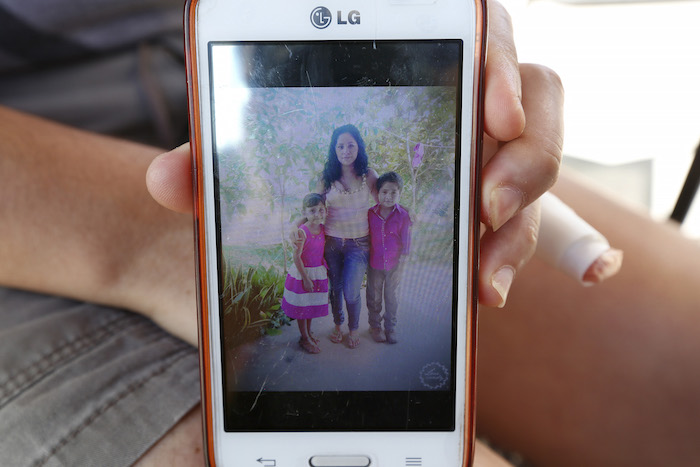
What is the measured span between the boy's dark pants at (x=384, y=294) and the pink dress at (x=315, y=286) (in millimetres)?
30

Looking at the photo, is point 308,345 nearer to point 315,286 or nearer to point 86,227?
point 315,286

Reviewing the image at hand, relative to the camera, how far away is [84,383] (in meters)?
0.38

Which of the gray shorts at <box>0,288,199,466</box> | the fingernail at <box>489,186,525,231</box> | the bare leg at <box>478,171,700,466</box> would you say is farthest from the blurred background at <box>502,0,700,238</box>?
the gray shorts at <box>0,288,199,466</box>

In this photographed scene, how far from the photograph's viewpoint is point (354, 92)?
1.17 ft

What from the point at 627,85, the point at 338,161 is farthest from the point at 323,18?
the point at 627,85

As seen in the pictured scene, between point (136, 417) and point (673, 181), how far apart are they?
1028 millimetres


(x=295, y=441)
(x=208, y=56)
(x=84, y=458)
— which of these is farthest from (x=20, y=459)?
(x=208, y=56)

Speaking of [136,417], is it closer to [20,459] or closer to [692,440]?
[20,459]

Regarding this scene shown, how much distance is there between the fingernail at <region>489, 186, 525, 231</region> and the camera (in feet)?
1.16

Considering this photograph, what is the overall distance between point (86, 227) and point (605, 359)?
0.49 m

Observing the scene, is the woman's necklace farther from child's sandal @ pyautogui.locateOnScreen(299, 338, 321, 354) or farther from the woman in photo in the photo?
child's sandal @ pyautogui.locateOnScreen(299, 338, 321, 354)

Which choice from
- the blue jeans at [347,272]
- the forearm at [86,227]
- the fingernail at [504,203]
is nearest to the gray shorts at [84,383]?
the forearm at [86,227]

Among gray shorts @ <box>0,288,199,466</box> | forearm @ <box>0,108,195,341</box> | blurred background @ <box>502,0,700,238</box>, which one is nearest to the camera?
gray shorts @ <box>0,288,199,466</box>

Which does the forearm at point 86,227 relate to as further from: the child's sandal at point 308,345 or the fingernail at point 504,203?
the fingernail at point 504,203
